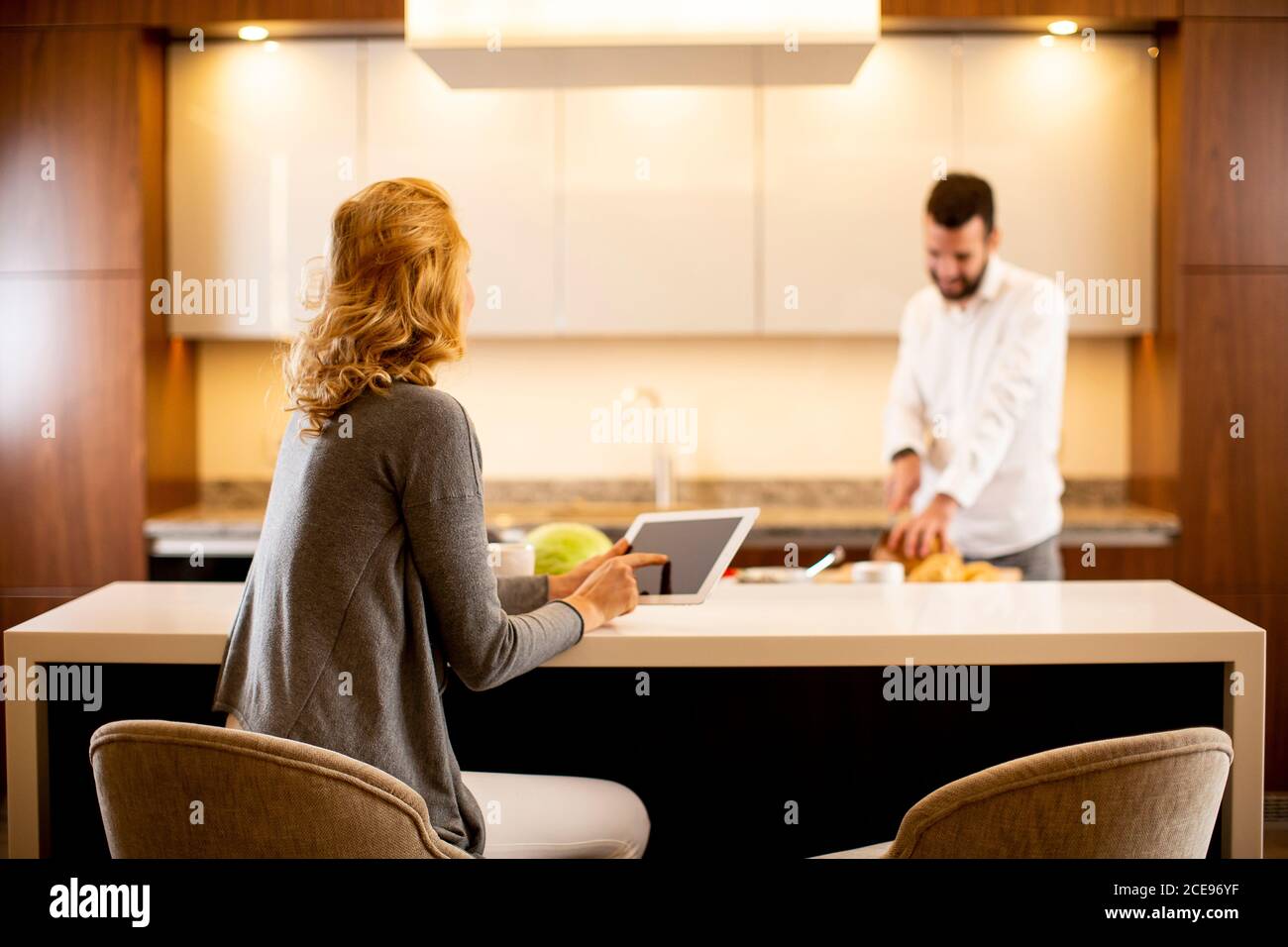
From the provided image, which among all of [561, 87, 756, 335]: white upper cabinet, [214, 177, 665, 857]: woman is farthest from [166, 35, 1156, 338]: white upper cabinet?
[214, 177, 665, 857]: woman

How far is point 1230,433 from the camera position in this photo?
3531mm

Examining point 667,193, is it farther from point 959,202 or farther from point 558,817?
point 558,817

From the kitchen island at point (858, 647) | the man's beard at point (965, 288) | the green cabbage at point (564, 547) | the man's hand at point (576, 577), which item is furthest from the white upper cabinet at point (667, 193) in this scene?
the man's hand at point (576, 577)

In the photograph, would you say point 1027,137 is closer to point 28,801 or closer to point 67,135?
point 67,135

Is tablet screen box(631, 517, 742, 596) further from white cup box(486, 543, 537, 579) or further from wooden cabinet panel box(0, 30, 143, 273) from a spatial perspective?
wooden cabinet panel box(0, 30, 143, 273)

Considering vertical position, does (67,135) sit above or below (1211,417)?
above

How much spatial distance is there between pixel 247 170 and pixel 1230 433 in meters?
2.99

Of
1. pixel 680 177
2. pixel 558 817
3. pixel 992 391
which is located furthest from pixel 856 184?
pixel 558 817

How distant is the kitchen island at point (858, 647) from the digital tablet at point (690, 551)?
0.14 ft

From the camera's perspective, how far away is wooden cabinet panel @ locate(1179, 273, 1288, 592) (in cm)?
352

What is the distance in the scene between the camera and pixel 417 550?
4.45ft
